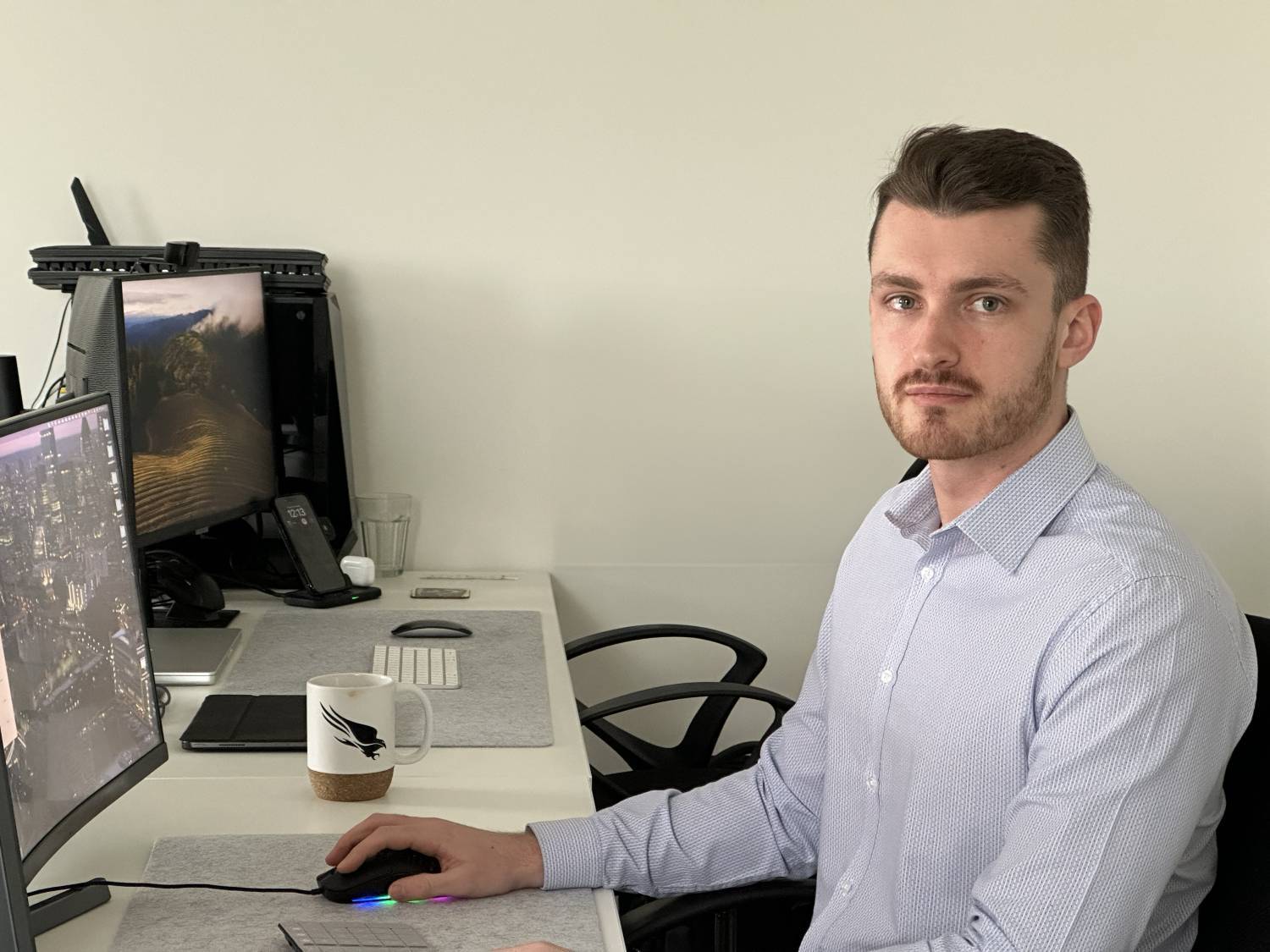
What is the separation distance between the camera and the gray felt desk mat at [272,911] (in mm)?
1192

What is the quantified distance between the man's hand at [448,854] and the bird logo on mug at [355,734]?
0.58 ft

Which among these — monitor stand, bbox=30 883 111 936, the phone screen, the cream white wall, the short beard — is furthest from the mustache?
the cream white wall

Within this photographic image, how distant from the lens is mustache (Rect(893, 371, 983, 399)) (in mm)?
1396

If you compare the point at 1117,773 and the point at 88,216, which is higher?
the point at 88,216

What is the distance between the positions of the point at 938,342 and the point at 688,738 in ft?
4.46

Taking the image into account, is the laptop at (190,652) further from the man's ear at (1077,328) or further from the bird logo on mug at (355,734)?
the man's ear at (1077,328)

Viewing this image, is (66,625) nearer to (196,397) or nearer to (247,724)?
(247,724)

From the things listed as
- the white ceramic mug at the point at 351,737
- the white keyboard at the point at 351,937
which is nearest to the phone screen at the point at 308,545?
the white ceramic mug at the point at 351,737

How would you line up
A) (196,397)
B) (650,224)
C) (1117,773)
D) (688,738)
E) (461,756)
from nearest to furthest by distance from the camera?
(1117,773) < (461,756) < (196,397) < (688,738) < (650,224)

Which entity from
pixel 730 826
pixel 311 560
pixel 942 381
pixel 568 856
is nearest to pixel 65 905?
pixel 568 856

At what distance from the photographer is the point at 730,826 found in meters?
1.60

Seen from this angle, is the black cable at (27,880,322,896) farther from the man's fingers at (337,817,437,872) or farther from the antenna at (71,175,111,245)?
the antenna at (71,175,111,245)

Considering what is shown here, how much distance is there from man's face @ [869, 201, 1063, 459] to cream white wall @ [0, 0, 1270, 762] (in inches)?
61.6

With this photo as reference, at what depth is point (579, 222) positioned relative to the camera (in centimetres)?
290
